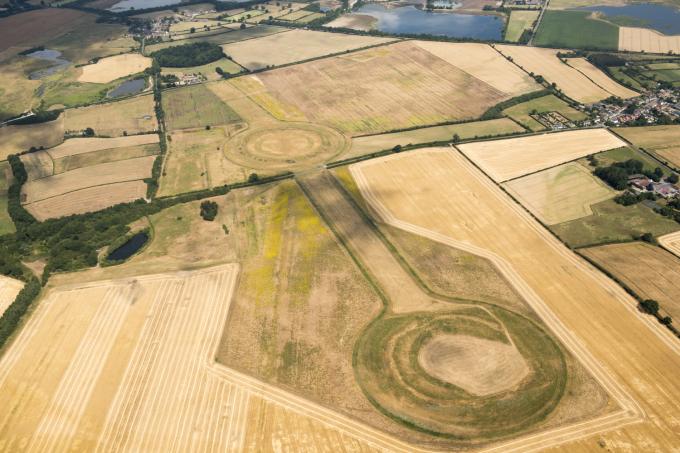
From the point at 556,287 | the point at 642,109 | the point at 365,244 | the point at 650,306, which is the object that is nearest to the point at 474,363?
the point at 556,287

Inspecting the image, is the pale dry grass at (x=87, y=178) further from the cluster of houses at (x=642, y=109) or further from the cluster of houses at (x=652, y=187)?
the cluster of houses at (x=642, y=109)

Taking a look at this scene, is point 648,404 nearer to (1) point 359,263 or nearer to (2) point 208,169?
(1) point 359,263

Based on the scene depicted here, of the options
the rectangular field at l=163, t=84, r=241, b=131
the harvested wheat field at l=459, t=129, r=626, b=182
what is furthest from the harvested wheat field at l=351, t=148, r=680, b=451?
the rectangular field at l=163, t=84, r=241, b=131

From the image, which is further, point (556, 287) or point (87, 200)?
point (87, 200)

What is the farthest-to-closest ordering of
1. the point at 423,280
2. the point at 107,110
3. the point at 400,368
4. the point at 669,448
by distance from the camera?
the point at 107,110
the point at 423,280
the point at 400,368
the point at 669,448

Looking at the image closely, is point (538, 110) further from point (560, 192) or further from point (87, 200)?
point (87, 200)

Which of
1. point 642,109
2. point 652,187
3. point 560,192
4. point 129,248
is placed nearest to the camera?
point 129,248

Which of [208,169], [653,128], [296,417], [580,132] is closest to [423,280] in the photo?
[296,417]
